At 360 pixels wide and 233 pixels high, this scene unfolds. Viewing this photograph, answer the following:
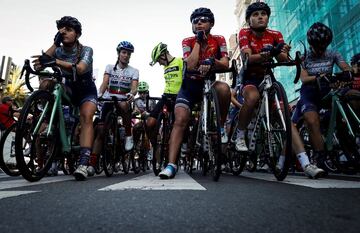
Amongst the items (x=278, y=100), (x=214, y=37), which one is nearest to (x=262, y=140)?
(x=278, y=100)

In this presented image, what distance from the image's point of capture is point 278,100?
3.61 meters

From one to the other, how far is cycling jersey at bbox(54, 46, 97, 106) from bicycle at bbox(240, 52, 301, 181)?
2075mm

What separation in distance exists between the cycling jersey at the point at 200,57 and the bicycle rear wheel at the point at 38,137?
1688 mm

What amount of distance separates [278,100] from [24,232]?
309 centimetres

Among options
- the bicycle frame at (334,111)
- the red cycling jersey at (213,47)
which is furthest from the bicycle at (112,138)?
the bicycle frame at (334,111)

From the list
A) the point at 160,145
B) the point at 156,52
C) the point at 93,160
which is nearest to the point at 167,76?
the point at 156,52

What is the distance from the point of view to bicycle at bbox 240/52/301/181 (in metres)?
3.32

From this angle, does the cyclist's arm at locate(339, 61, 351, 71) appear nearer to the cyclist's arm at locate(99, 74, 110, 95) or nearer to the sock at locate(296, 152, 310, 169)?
the sock at locate(296, 152, 310, 169)

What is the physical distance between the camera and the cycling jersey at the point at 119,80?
6219 millimetres

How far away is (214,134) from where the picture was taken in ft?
13.1

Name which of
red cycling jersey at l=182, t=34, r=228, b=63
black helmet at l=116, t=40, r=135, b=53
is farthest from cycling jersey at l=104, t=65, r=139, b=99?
red cycling jersey at l=182, t=34, r=228, b=63

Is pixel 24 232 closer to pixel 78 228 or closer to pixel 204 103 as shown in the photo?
pixel 78 228

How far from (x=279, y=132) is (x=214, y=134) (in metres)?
0.78

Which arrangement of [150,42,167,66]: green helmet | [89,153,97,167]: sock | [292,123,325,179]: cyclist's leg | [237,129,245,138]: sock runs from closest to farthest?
[292,123,325,179]: cyclist's leg < [237,129,245,138]: sock < [89,153,97,167]: sock < [150,42,167,66]: green helmet
